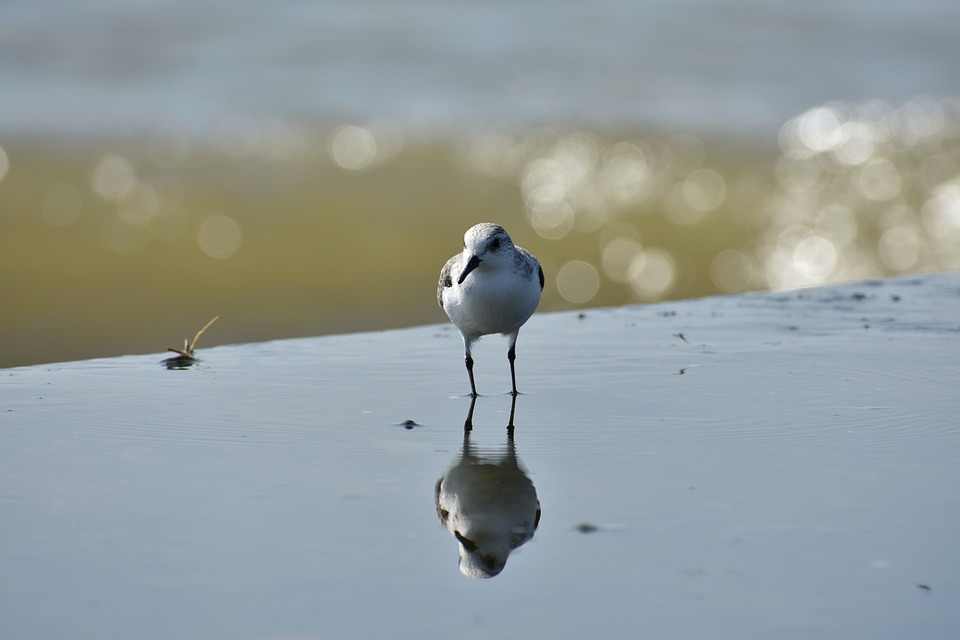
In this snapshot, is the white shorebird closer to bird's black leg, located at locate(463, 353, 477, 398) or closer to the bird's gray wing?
bird's black leg, located at locate(463, 353, 477, 398)

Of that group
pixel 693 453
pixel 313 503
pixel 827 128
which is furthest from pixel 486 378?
pixel 827 128

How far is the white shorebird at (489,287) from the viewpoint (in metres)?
5.83

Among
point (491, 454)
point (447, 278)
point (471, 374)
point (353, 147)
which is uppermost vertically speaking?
point (353, 147)

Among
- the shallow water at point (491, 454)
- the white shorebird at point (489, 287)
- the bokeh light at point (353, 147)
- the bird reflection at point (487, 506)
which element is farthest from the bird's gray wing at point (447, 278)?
the bokeh light at point (353, 147)

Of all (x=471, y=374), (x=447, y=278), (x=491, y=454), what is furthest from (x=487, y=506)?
(x=447, y=278)

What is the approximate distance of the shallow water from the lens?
9.80 feet

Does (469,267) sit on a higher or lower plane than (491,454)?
higher

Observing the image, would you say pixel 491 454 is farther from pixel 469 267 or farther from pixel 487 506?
pixel 469 267

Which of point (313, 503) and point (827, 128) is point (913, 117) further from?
point (313, 503)

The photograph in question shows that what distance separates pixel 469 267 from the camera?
576 centimetres

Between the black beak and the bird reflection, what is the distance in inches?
50.9

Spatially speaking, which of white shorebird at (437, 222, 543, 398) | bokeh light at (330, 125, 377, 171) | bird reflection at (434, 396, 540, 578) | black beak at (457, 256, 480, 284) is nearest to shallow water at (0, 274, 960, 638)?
bird reflection at (434, 396, 540, 578)

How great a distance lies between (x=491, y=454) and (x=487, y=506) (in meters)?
0.66

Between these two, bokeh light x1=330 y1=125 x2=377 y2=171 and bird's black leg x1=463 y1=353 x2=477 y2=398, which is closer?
bird's black leg x1=463 y1=353 x2=477 y2=398
